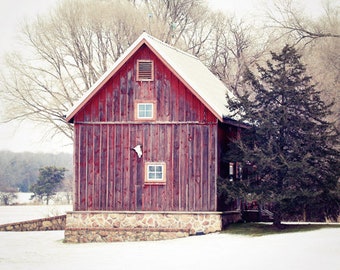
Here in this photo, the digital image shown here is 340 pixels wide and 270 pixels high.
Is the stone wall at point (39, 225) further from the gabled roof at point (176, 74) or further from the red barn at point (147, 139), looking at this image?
the gabled roof at point (176, 74)

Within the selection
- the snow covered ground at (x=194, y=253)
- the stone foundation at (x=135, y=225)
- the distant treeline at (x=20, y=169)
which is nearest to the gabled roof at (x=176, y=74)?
the stone foundation at (x=135, y=225)

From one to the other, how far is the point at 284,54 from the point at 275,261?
34.6ft

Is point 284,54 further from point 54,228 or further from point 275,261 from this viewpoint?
point 54,228

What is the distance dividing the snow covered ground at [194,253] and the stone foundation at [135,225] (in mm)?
813

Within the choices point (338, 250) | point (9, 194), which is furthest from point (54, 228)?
point (9, 194)

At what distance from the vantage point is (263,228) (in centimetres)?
3684

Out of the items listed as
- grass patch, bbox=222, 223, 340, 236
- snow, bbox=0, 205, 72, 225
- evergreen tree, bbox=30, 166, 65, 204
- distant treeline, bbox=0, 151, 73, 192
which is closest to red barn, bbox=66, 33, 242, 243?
grass patch, bbox=222, 223, 340, 236

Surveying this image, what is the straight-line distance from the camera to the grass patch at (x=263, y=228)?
117 ft

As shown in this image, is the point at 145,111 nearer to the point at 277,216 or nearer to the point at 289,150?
the point at 289,150

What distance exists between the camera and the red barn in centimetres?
3644

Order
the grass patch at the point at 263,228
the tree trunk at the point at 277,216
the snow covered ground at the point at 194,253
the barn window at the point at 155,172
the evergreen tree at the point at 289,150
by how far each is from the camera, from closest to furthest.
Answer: the snow covered ground at the point at 194,253, the evergreen tree at the point at 289,150, the grass patch at the point at 263,228, the tree trunk at the point at 277,216, the barn window at the point at 155,172

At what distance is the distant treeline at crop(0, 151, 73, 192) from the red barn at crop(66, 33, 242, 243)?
183 ft

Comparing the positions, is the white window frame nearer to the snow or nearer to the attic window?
the attic window

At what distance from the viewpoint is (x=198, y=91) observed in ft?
119
